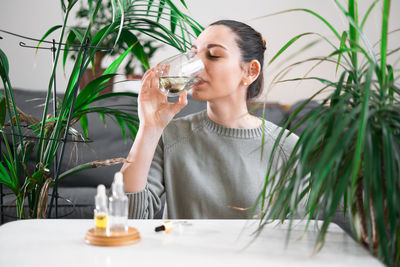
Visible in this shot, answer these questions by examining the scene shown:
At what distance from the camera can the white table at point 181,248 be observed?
69cm

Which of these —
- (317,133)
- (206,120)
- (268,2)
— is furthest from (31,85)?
(317,133)

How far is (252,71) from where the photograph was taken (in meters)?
1.61

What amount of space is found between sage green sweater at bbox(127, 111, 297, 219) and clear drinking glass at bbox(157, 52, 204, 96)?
0.23 meters

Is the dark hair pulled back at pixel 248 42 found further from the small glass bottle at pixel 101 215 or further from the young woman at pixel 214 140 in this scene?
the small glass bottle at pixel 101 215

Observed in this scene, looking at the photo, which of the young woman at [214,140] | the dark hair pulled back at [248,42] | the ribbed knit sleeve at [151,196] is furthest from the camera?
the dark hair pulled back at [248,42]

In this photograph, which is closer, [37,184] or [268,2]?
[37,184]

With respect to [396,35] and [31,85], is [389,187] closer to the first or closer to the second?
[31,85]

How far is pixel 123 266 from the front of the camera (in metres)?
0.66

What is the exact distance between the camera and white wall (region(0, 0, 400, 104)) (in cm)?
347

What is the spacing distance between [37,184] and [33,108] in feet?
4.44

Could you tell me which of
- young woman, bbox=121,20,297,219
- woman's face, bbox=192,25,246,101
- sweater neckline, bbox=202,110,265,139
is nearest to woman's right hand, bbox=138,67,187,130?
young woman, bbox=121,20,297,219

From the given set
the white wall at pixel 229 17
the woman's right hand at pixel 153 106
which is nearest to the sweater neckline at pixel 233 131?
the woman's right hand at pixel 153 106

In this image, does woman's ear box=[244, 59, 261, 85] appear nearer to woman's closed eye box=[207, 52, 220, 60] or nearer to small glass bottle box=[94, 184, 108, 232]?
woman's closed eye box=[207, 52, 220, 60]

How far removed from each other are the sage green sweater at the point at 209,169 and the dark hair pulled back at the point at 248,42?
0.69 feet
